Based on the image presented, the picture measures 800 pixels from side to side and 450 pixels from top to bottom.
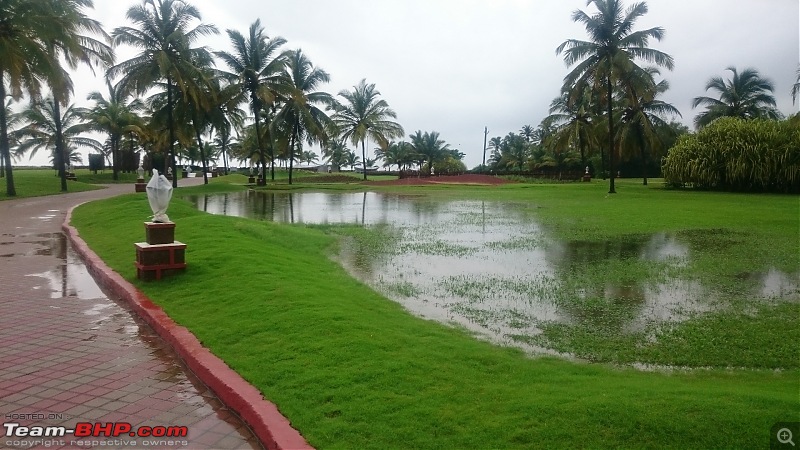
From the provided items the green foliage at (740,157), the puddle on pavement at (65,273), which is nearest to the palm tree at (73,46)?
the puddle on pavement at (65,273)

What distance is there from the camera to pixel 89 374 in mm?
4430

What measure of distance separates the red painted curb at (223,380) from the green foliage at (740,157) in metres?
27.8

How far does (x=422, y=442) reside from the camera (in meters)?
3.15

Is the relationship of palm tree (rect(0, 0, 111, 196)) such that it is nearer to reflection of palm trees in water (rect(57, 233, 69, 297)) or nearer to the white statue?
reflection of palm trees in water (rect(57, 233, 69, 297))

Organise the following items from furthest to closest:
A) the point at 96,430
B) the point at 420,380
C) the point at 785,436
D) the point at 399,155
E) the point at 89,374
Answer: the point at 399,155
the point at 89,374
the point at 420,380
the point at 96,430
the point at 785,436

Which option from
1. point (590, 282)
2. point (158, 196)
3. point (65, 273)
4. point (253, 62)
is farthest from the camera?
point (253, 62)

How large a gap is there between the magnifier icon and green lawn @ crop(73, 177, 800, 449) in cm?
7

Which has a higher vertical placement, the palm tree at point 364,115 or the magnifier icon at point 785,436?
the palm tree at point 364,115

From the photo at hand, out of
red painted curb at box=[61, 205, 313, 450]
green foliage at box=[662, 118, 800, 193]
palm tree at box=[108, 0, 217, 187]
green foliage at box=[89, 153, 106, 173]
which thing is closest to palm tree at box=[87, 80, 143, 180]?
green foliage at box=[89, 153, 106, 173]

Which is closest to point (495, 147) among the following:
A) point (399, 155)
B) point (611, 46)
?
point (399, 155)

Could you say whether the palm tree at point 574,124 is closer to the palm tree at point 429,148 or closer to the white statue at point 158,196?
the palm tree at point 429,148

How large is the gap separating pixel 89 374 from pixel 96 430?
106 cm

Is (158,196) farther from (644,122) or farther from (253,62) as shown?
(644,122)

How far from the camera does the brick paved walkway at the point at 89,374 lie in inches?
143
